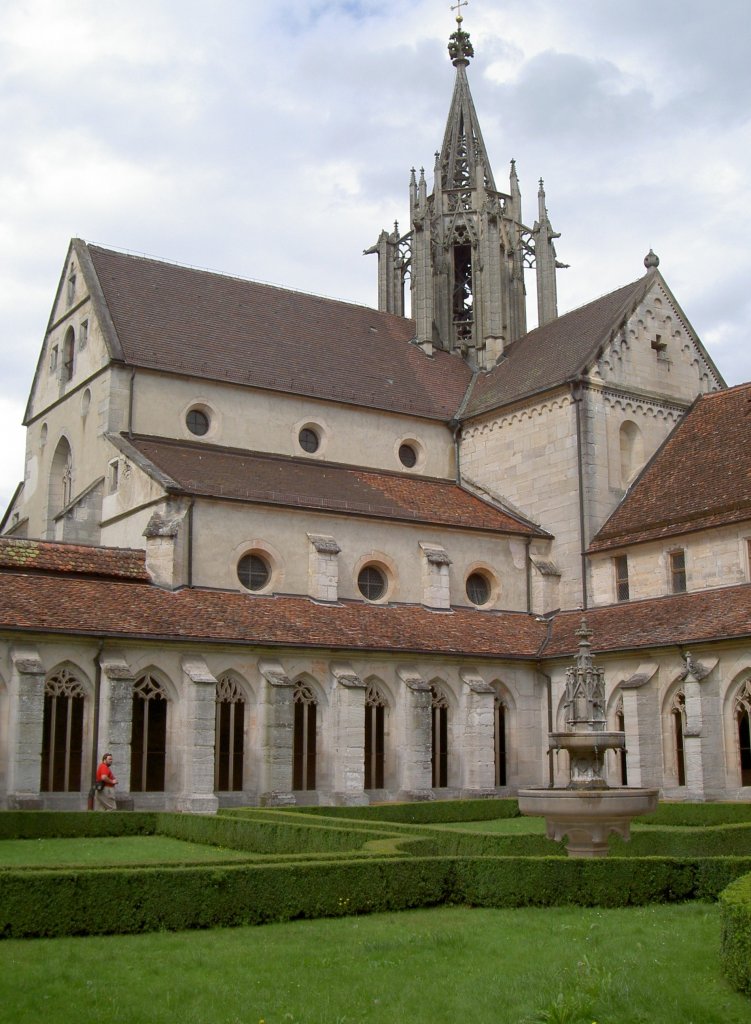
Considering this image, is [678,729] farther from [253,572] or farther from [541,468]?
[253,572]

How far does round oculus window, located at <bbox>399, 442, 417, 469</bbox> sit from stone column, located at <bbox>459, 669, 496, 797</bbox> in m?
11.1

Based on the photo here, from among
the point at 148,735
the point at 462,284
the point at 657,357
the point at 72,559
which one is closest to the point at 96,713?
the point at 148,735

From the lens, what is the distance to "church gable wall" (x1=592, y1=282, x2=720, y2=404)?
140 ft

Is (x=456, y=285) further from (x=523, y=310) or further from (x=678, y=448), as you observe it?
(x=678, y=448)

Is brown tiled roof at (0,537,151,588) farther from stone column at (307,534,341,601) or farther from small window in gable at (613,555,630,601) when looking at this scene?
small window in gable at (613,555,630,601)

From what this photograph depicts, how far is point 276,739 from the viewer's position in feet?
107

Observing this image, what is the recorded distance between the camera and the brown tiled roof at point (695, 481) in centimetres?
3644

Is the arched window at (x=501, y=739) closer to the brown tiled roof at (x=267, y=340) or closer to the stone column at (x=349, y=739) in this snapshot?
the stone column at (x=349, y=739)

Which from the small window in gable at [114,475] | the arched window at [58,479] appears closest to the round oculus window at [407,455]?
the small window in gable at [114,475]

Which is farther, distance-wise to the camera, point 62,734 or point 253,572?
point 253,572

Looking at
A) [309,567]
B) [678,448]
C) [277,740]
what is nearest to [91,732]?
[277,740]

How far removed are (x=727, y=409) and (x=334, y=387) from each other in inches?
547

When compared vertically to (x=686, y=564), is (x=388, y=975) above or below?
below

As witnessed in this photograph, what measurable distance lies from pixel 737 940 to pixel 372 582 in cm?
2787
